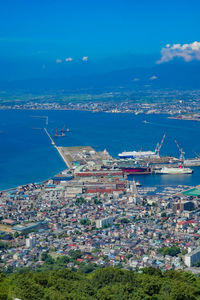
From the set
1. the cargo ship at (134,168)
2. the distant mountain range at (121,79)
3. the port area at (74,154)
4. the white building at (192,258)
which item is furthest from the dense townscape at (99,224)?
the distant mountain range at (121,79)

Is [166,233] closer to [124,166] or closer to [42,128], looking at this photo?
[124,166]

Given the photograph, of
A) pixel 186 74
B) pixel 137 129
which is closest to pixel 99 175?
pixel 137 129

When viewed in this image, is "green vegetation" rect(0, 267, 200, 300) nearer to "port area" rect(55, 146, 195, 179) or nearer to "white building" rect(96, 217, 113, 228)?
"white building" rect(96, 217, 113, 228)

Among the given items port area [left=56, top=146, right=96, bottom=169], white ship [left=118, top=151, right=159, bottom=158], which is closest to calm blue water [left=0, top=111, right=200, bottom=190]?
port area [left=56, top=146, right=96, bottom=169]

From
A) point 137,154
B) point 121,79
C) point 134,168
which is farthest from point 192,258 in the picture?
point 121,79

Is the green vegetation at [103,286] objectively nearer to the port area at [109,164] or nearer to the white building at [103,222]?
the white building at [103,222]
